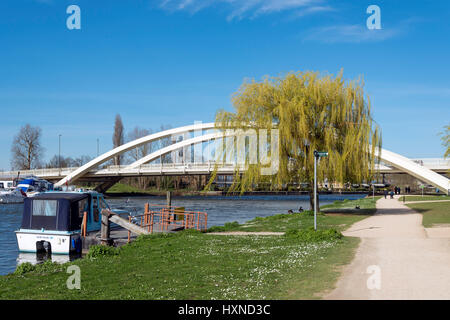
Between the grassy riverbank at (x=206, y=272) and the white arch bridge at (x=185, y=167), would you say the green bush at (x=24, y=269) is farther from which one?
the white arch bridge at (x=185, y=167)

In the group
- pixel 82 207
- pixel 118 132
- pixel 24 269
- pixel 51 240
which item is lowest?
pixel 51 240

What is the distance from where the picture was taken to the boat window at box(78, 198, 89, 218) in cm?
2175

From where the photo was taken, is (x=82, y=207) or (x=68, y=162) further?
(x=68, y=162)

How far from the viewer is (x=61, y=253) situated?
1966 centimetres

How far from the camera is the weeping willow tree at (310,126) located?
2623 centimetres

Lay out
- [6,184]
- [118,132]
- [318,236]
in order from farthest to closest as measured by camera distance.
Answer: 1. [118,132]
2. [6,184]
3. [318,236]

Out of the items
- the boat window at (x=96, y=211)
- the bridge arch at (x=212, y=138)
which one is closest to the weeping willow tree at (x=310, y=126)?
the bridge arch at (x=212, y=138)

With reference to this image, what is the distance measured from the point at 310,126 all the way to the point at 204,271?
1796cm

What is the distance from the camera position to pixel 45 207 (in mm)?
20750

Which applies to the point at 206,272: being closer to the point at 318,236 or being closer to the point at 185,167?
the point at 318,236

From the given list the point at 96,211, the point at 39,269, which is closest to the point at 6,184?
the point at 96,211

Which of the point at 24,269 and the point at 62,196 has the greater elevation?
the point at 62,196
